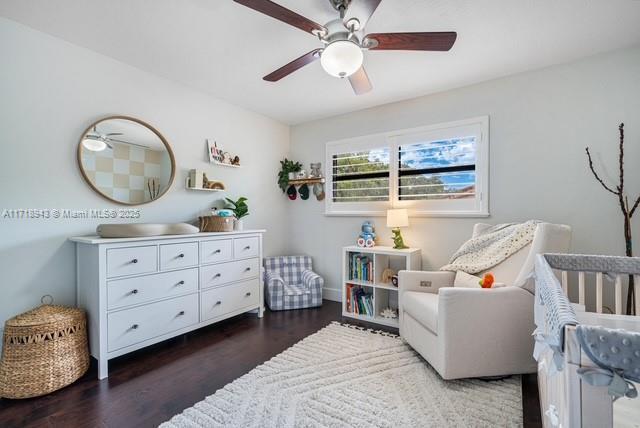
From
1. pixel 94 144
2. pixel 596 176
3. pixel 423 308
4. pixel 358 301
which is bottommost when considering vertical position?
pixel 358 301

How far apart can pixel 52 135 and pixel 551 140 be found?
3938mm

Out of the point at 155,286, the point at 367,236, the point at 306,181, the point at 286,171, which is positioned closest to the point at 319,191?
the point at 306,181

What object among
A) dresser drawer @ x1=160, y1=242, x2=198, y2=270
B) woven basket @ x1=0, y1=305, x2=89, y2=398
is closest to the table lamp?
dresser drawer @ x1=160, y1=242, x2=198, y2=270

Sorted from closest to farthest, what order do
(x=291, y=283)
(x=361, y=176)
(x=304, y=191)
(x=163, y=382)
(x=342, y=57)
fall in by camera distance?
(x=342, y=57), (x=163, y=382), (x=361, y=176), (x=291, y=283), (x=304, y=191)

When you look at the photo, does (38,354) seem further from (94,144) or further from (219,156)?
(219,156)

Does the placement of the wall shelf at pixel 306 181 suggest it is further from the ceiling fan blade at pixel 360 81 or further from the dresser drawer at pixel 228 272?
the ceiling fan blade at pixel 360 81

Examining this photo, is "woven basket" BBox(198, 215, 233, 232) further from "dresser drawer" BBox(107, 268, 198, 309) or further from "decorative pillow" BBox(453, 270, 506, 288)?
"decorative pillow" BBox(453, 270, 506, 288)

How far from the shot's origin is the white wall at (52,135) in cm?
185

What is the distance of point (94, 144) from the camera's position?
2215 millimetres

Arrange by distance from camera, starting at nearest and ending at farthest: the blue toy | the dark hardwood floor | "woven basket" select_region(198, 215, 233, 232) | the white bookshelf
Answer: the dark hardwood floor
"woven basket" select_region(198, 215, 233, 232)
the white bookshelf
the blue toy

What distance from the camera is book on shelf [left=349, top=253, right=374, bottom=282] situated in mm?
3025

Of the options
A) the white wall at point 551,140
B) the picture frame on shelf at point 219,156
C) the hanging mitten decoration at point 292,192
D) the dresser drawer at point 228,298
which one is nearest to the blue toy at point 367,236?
the white wall at point 551,140

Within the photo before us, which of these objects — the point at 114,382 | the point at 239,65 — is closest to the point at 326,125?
the point at 239,65

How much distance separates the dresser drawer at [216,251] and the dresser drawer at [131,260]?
1.36 ft
